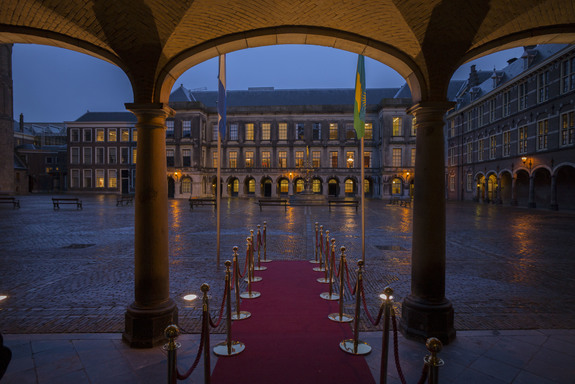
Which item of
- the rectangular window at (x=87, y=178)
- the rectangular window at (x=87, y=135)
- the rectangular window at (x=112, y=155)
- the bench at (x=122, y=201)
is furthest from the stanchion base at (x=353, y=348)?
the rectangular window at (x=87, y=135)

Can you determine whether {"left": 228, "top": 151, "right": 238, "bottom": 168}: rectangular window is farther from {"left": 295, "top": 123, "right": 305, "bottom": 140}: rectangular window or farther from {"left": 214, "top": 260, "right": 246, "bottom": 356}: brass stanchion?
{"left": 214, "top": 260, "right": 246, "bottom": 356}: brass stanchion

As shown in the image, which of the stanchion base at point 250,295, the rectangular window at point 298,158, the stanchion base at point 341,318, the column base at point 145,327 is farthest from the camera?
the rectangular window at point 298,158

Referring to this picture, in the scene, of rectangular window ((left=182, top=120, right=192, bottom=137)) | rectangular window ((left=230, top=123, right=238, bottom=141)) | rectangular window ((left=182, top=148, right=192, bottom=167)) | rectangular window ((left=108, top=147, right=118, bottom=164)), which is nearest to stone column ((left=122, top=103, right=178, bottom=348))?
rectangular window ((left=182, top=148, right=192, bottom=167))

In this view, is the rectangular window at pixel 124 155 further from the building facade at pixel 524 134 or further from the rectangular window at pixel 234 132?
the building facade at pixel 524 134

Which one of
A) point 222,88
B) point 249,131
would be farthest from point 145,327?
point 249,131

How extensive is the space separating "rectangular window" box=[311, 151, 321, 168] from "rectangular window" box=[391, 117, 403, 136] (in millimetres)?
11358

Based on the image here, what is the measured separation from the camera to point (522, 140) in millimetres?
26984

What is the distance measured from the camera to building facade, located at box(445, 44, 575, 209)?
2225 cm

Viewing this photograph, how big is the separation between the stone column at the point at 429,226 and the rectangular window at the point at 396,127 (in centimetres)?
4298

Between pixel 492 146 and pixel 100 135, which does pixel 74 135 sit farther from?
pixel 492 146

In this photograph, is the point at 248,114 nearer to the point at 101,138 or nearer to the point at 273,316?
the point at 101,138

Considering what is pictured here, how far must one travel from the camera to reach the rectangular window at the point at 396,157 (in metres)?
44.7

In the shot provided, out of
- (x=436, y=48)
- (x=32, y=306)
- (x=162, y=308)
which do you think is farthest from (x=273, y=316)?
(x=436, y=48)

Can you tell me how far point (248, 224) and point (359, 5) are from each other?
41.9 ft
